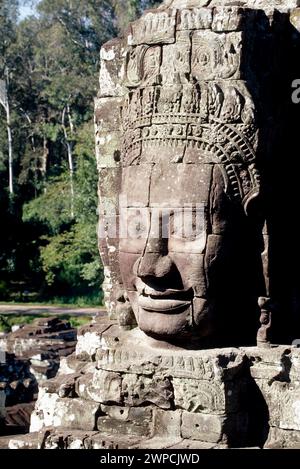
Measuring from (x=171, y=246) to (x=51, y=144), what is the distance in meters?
33.8

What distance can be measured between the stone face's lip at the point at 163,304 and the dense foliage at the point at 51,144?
1796 centimetres

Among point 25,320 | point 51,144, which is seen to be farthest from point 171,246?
point 51,144

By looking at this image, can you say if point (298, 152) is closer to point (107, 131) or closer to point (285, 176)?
point (285, 176)

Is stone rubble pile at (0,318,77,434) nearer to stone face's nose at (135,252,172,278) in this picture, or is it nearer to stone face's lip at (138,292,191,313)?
stone face's lip at (138,292,191,313)

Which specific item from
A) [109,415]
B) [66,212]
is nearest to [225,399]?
[109,415]

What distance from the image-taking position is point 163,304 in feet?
A: 20.7

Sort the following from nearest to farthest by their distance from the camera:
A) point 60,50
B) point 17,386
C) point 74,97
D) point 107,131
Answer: point 107,131
point 17,386
point 74,97
point 60,50

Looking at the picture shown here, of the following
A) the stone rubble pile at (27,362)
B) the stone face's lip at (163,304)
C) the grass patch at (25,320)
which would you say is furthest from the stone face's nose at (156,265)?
the grass patch at (25,320)

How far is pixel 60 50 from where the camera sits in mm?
38000

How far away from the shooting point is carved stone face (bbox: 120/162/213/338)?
20.3 ft

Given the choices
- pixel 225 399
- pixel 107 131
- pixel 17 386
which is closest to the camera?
pixel 225 399

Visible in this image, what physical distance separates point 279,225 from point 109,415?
72.0 inches

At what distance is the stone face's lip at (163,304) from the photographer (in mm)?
6254

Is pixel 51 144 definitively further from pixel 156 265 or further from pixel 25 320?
pixel 156 265
